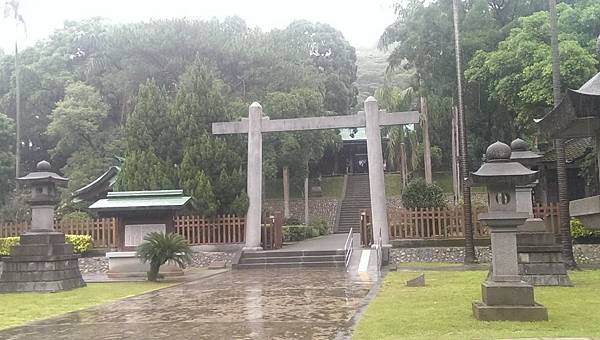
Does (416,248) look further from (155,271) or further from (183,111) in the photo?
(183,111)

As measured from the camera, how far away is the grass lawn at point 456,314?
7211mm

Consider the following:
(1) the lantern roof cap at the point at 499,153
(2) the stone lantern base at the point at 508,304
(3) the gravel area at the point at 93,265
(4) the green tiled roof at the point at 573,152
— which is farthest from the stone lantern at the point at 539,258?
(3) the gravel area at the point at 93,265

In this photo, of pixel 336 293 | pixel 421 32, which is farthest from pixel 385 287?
pixel 421 32

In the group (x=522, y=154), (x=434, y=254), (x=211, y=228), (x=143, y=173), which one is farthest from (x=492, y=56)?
(x=143, y=173)

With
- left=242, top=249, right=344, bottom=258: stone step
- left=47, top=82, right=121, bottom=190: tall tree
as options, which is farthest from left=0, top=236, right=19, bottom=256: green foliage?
left=47, top=82, right=121, bottom=190: tall tree

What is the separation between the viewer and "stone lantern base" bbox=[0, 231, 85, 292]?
14359mm

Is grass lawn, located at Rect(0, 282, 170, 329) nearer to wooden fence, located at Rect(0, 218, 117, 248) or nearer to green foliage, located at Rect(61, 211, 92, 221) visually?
wooden fence, located at Rect(0, 218, 117, 248)

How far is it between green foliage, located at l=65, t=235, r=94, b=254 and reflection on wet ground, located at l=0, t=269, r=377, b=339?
839 cm

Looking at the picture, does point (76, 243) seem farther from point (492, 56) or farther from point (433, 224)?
point (492, 56)

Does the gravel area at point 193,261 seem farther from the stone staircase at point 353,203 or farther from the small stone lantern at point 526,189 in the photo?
the stone staircase at point 353,203

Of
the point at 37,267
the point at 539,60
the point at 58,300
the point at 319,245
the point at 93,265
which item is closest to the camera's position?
the point at 58,300

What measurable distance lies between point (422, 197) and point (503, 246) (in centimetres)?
1314

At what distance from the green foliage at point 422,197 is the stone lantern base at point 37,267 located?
12.4 m

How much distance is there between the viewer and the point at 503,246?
8867 mm
